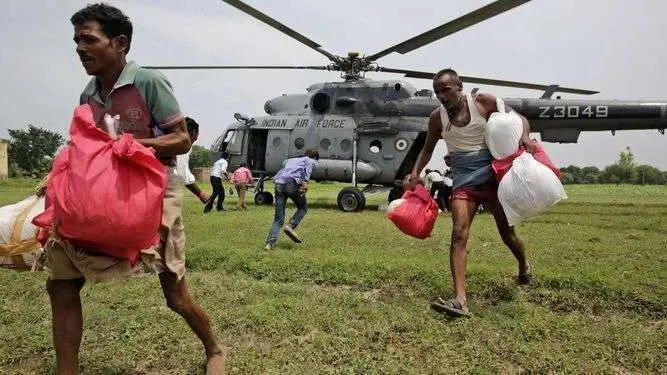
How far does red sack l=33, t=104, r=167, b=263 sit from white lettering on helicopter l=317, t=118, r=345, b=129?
38.2 ft

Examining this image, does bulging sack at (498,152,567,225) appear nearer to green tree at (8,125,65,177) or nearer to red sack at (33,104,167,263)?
red sack at (33,104,167,263)

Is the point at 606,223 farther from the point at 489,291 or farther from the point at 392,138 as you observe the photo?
the point at 489,291

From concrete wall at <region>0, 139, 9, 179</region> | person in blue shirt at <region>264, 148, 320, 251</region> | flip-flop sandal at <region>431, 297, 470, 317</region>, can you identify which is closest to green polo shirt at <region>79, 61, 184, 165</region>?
flip-flop sandal at <region>431, 297, 470, 317</region>

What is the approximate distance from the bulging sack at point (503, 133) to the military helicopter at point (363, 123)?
6.55 meters

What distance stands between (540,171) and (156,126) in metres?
2.78

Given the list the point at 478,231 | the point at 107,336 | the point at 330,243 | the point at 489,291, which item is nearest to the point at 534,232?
the point at 478,231

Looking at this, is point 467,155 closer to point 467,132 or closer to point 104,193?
point 467,132

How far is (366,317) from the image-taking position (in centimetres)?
354

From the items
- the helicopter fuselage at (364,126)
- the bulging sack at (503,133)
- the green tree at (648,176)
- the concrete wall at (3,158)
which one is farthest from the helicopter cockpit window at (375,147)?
the green tree at (648,176)

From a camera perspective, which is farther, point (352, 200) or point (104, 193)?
point (352, 200)

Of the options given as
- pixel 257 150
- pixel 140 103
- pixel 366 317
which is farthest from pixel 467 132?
pixel 257 150

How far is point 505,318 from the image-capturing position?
3.56 meters

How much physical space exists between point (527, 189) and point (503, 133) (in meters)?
0.48

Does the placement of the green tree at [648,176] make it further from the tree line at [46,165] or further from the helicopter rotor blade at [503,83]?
the helicopter rotor blade at [503,83]
